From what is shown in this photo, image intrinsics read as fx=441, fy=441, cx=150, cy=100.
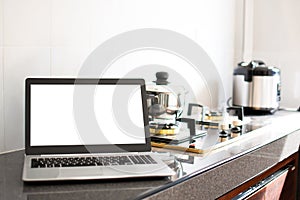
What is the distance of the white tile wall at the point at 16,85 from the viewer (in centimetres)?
140

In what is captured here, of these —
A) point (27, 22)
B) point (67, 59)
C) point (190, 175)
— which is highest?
point (27, 22)

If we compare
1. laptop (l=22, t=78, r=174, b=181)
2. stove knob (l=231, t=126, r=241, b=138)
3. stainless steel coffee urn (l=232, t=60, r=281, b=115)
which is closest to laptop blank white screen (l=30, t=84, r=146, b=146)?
laptop (l=22, t=78, r=174, b=181)

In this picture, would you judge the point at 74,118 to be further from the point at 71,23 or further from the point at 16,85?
the point at 71,23

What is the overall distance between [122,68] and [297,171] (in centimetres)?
95

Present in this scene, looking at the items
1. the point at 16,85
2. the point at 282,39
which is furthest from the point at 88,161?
the point at 282,39

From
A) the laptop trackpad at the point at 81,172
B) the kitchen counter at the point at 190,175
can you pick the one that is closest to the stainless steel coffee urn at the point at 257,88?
the kitchen counter at the point at 190,175

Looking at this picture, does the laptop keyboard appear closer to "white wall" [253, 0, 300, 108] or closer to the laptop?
the laptop

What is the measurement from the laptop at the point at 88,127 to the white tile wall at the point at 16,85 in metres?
0.11

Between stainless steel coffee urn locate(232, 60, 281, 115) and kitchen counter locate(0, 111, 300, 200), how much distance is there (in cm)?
45

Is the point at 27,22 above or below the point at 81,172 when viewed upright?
above

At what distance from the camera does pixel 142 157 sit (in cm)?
129

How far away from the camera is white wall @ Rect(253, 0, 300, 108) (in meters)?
2.67

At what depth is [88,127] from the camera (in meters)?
1.38

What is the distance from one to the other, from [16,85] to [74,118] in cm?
23
